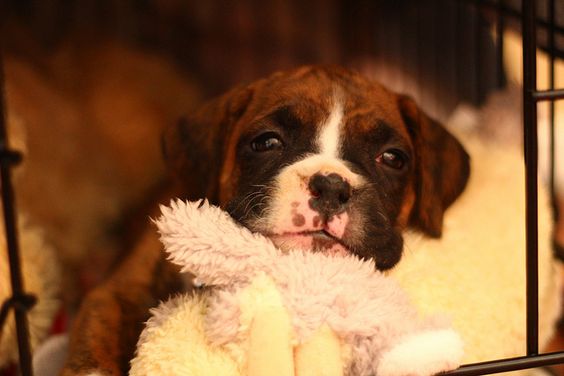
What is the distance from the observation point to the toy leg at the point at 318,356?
45.8 inches

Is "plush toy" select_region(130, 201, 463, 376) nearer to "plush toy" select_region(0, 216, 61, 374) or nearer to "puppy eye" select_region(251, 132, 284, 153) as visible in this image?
"puppy eye" select_region(251, 132, 284, 153)

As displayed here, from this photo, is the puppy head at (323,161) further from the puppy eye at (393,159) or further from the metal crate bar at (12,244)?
the metal crate bar at (12,244)

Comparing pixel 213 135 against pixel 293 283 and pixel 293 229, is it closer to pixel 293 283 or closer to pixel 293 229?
pixel 293 229

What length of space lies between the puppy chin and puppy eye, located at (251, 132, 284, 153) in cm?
29

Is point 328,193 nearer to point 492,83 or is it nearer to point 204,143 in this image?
point 204,143

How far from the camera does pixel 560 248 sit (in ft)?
6.61

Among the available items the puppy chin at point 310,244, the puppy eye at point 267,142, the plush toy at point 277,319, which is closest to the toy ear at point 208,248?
the plush toy at point 277,319

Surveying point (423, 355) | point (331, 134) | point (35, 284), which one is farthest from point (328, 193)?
point (35, 284)

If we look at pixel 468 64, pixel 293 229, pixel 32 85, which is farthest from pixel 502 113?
pixel 32 85

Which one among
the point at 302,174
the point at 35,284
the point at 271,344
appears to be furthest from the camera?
the point at 35,284

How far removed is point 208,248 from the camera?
1208mm

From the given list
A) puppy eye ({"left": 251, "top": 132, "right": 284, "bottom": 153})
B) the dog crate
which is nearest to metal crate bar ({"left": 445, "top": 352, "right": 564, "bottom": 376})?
the dog crate

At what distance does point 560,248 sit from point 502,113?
431mm

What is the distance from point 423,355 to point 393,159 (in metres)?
0.58
